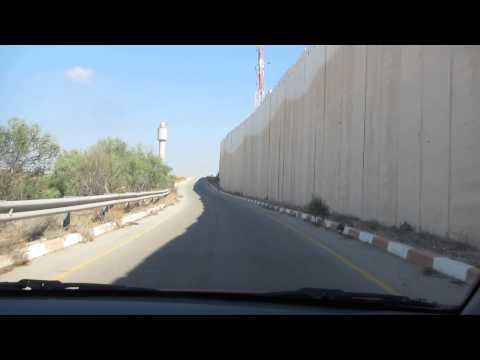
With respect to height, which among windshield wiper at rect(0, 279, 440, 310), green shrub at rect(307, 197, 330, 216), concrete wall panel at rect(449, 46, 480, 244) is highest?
concrete wall panel at rect(449, 46, 480, 244)

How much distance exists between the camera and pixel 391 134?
689 inches

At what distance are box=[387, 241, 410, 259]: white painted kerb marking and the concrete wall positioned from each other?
135 cm

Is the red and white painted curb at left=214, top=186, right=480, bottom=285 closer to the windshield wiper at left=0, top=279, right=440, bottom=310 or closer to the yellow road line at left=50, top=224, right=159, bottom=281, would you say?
the windshield wiper at left=0, top=279, right=440, bottom=310

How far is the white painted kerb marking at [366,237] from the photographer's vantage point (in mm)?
14457

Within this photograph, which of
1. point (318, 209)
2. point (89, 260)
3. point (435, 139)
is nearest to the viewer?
point (89, 260)

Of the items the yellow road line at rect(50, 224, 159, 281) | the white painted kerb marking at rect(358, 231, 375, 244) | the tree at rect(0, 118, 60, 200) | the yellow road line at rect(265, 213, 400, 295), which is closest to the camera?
the yellow road line at rect(265, 213, 400, 295)

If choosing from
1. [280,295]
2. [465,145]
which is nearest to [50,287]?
[280,295]

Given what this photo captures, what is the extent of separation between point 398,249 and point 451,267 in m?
2.85

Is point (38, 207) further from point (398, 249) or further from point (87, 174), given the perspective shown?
point (87, 174)

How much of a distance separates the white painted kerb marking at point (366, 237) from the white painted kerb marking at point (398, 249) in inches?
63.9

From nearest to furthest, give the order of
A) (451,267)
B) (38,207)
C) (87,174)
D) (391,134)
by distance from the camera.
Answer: (451,267), (38,207), (391,134), (87,174)

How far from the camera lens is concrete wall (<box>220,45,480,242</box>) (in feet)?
39.2

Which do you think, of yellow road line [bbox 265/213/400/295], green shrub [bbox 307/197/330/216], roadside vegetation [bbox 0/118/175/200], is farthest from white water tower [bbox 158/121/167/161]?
yellow road line [bbox 265/213/400/295]
